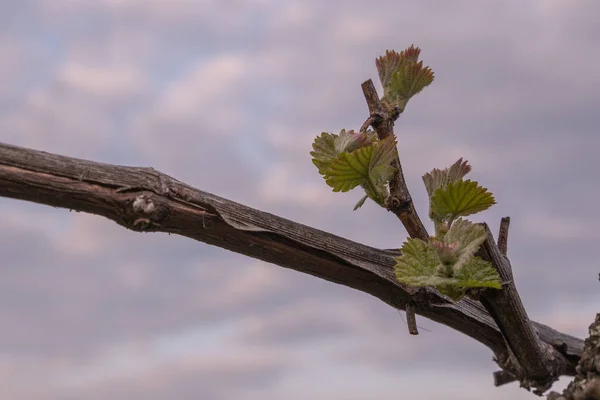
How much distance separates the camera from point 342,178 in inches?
63.4

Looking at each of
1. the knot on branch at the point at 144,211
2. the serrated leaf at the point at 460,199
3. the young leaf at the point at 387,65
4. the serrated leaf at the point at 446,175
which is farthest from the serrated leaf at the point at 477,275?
the knot on branch at the point at 144,211

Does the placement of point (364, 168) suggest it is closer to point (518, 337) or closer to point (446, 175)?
point (446, 175)

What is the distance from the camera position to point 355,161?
1.55 m

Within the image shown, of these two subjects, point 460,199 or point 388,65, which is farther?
point 388,65

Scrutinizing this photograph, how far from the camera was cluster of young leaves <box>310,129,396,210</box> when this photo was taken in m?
1.55

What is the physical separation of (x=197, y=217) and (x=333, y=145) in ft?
1.23

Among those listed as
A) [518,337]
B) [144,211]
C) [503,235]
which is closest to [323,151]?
[144,211]

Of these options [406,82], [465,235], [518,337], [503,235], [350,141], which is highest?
[406,82]

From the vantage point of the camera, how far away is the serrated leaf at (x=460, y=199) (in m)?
1.54

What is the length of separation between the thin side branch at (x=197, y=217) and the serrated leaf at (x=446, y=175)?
216 millimetres

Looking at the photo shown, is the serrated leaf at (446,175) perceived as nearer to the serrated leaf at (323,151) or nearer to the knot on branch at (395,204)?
the knot on branch at (395,204)

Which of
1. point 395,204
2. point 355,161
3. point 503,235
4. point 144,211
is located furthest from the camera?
point 503,235

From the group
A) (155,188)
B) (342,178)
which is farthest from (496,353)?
(155,188)

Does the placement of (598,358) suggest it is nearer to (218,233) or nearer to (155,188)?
(218,233)
